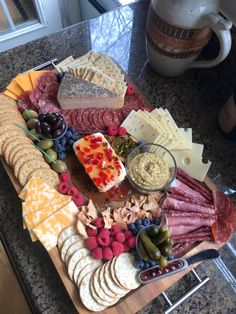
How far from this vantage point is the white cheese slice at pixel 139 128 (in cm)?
124

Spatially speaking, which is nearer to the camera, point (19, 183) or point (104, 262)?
point (104, 262)

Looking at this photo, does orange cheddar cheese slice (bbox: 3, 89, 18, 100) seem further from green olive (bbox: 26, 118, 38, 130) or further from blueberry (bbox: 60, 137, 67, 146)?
blueberry (bbox: 60, 137, 67, 146)

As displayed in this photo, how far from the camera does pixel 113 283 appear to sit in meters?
0.96

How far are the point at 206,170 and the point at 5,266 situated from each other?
109 cm

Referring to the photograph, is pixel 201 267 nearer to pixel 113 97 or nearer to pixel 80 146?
pixel 80 146

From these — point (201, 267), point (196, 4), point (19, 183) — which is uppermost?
point (196, 4)

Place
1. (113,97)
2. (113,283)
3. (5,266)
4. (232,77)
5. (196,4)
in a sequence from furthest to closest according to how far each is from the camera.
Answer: (5,266)
(232,77)
(113,97)
(196,4)
(113,283)

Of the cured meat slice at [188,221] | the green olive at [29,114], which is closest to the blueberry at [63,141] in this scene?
the green olive at [29,114]

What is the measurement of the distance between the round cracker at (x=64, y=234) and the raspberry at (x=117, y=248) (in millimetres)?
146

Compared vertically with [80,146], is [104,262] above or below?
below

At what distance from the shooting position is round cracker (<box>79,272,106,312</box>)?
3.15 ft

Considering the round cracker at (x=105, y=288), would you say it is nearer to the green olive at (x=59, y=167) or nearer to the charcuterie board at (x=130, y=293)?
the charcuterie board at (x=130, y=293)

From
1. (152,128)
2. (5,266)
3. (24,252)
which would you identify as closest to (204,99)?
(152,128)

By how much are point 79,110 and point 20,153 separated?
1.08ft
